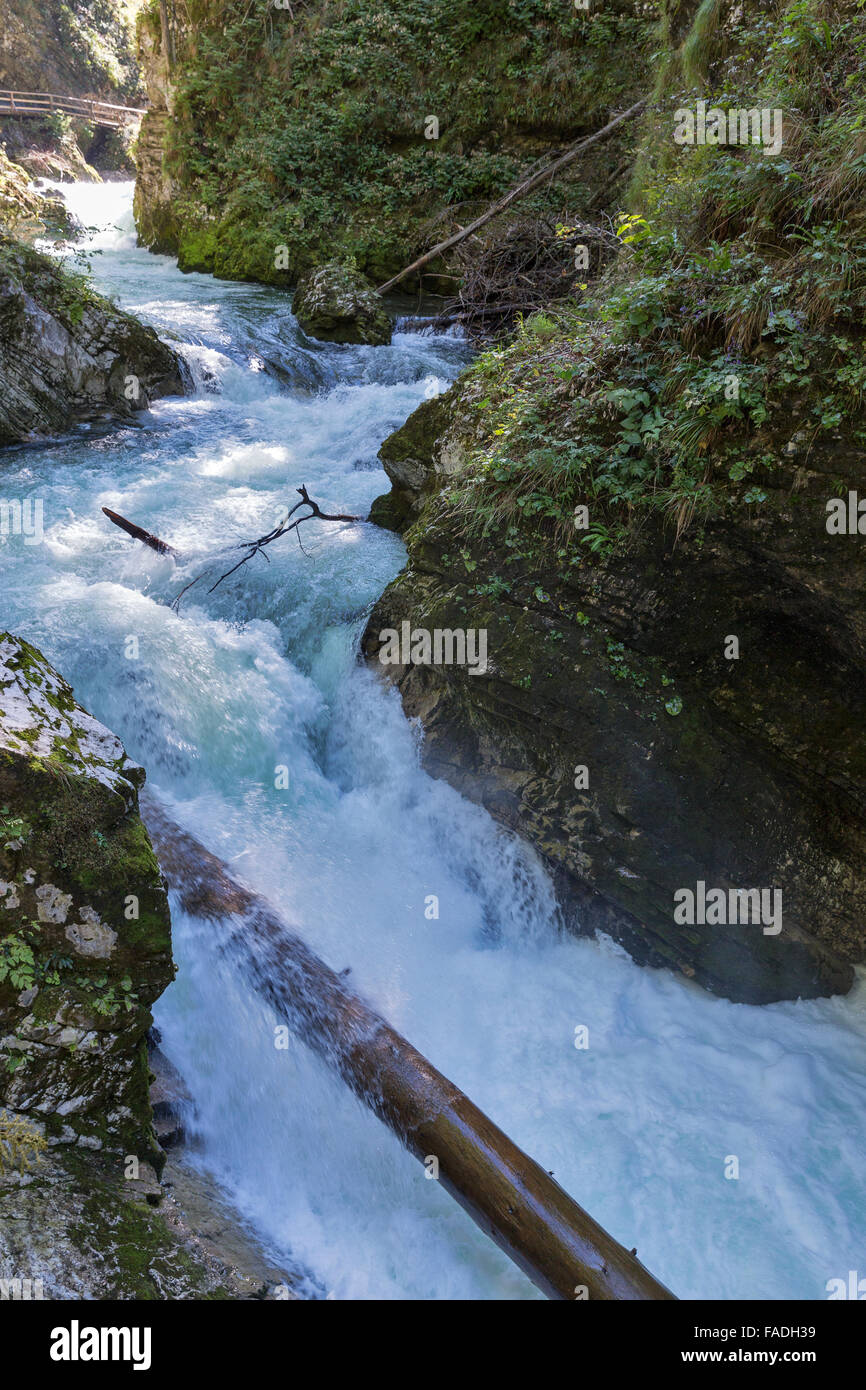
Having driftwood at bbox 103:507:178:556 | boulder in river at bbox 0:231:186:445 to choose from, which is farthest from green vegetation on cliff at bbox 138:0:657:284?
driftwood at bbox 103:507:178:556

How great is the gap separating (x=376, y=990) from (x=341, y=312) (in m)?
10.9

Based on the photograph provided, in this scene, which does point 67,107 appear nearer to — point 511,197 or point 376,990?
point 511,197

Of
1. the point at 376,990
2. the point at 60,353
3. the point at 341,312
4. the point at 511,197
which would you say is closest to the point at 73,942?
the point at 376,990

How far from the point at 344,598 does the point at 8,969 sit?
170 inches

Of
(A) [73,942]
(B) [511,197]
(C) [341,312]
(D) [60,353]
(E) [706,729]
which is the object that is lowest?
(A) [73,942]

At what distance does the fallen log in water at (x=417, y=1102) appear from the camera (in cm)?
293

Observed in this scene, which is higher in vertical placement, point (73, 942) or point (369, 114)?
point (369, 114)

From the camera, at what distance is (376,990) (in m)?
4.39

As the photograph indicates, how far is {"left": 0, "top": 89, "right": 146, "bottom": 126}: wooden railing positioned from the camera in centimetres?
2644

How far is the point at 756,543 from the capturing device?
4.31 meters

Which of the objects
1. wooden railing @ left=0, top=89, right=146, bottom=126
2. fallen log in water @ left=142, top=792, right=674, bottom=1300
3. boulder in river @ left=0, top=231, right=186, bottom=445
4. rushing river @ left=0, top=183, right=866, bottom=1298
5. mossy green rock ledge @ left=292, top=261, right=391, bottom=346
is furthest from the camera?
wooden railing @ left=0, top=89, right=146, bottom=126

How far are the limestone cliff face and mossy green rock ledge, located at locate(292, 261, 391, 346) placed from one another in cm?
843

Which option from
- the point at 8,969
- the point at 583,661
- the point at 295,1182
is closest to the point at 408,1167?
the point at 295,1182

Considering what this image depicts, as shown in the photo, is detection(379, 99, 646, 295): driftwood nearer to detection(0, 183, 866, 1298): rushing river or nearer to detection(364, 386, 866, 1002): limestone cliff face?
detection(0, 183, 866, 1298): rushing river
